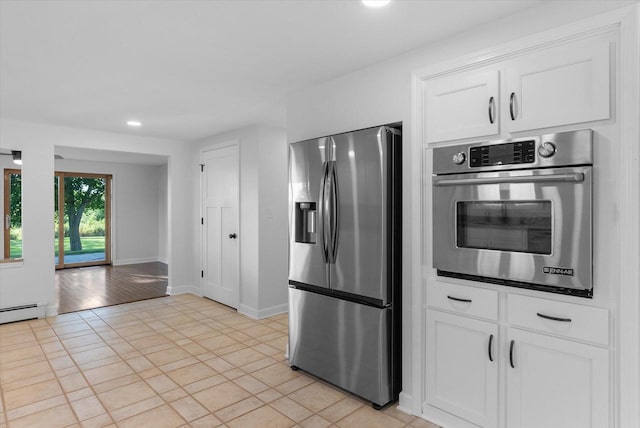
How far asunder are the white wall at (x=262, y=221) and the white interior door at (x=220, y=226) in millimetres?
184

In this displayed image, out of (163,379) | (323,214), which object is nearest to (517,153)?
(323,214)

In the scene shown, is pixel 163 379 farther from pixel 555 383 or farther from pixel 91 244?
pixel 91 244

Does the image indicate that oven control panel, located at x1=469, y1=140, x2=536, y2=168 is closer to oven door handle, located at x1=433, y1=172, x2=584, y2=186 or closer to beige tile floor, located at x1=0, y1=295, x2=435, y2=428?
oven door handle, located at x1=433, y1=172, x2=584, y2=186

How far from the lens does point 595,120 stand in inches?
68.4

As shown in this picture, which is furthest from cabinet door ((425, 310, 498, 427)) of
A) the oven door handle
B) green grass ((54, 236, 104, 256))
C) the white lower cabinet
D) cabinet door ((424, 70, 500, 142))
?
green grass ((54, 236, 104, 256))

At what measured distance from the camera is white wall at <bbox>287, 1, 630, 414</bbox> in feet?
6.40

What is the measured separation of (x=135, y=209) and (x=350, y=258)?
307 inches

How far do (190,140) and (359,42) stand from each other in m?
4.13

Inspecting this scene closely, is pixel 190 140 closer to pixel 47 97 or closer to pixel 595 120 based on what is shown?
pixel 47 97

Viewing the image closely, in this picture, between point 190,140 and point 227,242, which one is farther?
point 190,140

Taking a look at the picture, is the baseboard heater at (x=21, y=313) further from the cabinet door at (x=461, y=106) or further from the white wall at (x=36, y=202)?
the cabinet door at (x=461, y=106)

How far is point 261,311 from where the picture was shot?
464 centimetres

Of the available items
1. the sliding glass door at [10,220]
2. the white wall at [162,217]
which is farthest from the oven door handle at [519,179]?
the white wall at [162,217]

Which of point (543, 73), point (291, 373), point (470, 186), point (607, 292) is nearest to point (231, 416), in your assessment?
point (291, 373)
